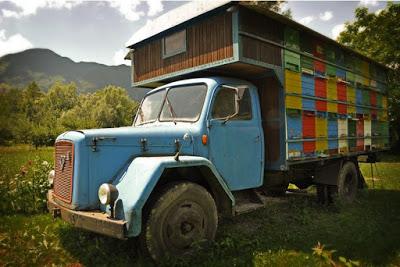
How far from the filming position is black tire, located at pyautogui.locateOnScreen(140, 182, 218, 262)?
3.47m

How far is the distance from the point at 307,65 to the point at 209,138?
109 inches

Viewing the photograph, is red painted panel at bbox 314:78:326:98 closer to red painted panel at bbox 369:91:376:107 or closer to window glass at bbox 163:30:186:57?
window glass at bbox 163:30:186:57

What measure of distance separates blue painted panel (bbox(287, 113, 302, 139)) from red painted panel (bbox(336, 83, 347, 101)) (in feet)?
5.91

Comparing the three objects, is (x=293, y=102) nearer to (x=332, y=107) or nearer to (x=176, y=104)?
(x=332, y=107)

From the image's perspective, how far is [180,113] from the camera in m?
4.63

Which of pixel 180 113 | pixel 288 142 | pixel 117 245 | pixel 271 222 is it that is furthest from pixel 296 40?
pixel 117 245

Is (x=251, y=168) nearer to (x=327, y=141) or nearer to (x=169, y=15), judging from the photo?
(x=327, y=141)

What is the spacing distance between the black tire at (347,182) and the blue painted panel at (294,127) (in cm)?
185

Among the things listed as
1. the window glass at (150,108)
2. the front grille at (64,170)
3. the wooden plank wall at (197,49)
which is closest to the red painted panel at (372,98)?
the wooden plank wall at (197,49)

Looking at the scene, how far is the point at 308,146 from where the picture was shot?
5.86 m

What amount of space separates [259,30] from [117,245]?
12.2 feet

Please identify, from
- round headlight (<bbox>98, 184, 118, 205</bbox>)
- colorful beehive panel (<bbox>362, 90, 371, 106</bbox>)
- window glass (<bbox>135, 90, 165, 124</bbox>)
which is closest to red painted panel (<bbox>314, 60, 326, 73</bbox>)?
colorful beehive panel (<bbox>362, 90, 371, 106</bbox>)

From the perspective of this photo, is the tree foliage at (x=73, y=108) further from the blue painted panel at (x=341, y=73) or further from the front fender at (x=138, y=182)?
the front fender at (x=138, y=182)

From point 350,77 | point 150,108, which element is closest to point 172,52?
point 150,108
